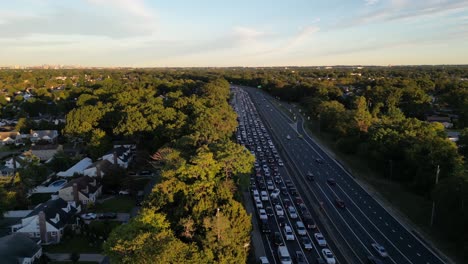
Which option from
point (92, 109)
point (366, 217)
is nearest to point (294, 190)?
point (366, 217)

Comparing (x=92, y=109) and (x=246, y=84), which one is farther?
(x=246, y=84)

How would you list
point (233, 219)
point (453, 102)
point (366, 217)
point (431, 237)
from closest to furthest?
point (233, 219), point (431, 237), point (366, 217), point (453, 102)

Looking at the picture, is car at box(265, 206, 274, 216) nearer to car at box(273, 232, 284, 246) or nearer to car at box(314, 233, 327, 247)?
car at box(273, 232, 284, 246)

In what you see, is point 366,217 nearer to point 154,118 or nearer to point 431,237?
point 431,237

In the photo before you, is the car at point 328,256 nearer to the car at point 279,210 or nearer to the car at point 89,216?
the car at point 279,210

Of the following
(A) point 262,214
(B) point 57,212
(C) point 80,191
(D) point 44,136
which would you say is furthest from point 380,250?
(D) point 44,136

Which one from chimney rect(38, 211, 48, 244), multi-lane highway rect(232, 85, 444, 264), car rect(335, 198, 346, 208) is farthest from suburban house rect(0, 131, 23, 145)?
car rect(335, 198, 346, 208)

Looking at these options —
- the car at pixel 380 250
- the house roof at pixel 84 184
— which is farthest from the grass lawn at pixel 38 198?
the car at pixel 380 250
